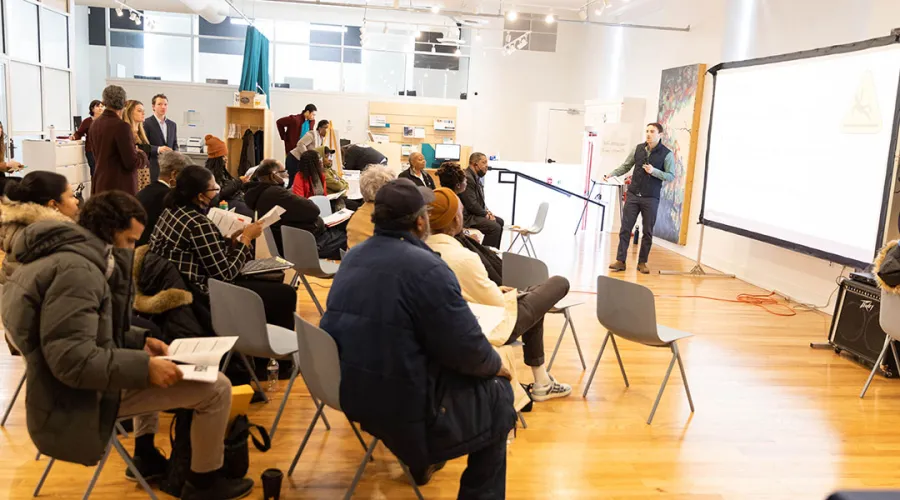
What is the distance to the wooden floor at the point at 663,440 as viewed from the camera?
311 cm

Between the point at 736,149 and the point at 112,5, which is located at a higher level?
the point at 112,5

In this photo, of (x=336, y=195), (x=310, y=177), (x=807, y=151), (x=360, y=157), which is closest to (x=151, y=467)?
(x=336, y=195)

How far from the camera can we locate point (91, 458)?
227 cm

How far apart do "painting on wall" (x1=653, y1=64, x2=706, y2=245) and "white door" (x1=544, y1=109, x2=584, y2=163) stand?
4580 millimetres

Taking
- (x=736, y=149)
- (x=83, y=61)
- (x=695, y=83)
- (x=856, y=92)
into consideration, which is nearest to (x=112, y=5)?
(x=83, y=61)

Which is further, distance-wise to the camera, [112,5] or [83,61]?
[83,61]

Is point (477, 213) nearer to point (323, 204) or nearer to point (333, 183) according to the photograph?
point (333, 183)

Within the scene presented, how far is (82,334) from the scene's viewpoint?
2.14 metres

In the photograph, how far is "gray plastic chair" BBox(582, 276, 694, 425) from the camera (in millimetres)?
3770

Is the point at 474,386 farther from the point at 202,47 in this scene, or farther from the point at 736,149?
the point at 202,47

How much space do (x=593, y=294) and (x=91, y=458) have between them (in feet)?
17.6

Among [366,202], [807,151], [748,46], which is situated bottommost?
[366,202]

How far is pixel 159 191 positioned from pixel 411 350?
2.38 m

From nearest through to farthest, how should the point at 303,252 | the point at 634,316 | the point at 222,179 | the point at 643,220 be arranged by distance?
the point at 634,316 → the point at 303,252 → the point at 222,179 → the point at 643,220
